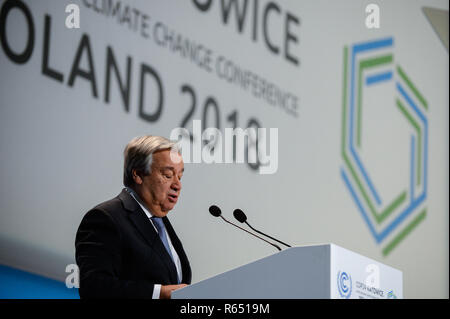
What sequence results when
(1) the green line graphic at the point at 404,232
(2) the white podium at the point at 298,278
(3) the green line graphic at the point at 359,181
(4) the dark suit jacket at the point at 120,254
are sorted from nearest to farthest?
(2) the white podium at the point at 298,278
(4) the dark suit jacket at the point at 120,254
(3) the green line graphic at the point at 359,181
(1) the green line graphic at the point at 404,232

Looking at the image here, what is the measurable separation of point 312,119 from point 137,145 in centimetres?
254

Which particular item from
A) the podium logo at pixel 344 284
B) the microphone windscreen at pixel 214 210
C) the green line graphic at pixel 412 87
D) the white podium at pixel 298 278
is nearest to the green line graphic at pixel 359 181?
the green line graphic at pixel 412 87

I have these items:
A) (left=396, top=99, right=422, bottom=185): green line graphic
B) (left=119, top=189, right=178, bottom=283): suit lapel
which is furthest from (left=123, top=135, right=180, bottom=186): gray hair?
(left=396, top=99, right=422, bottom=185): green line graphic

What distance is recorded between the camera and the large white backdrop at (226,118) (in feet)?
12.6

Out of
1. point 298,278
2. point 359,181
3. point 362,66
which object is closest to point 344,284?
point 298,278

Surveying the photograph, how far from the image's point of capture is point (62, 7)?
3992mm

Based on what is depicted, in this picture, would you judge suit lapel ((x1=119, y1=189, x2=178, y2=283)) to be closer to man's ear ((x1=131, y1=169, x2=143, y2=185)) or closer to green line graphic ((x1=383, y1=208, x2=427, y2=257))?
man's ear ((x1=131, y1=169, x2=143, y2=185))

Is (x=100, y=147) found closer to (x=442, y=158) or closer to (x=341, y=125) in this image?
(x=341, y=125)

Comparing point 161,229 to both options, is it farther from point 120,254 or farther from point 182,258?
point 120,254

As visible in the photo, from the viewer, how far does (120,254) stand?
2971 mm

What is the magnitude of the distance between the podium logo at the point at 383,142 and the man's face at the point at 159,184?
8.61 feet

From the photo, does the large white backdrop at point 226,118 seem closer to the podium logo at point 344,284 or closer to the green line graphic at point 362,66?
the green line graphic at point 362,66

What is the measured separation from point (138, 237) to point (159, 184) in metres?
0.27
